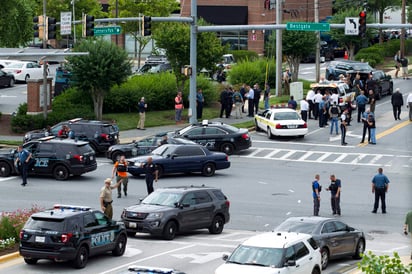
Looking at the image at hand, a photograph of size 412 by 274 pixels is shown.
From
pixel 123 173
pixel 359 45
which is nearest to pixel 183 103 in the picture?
pixel 123 173

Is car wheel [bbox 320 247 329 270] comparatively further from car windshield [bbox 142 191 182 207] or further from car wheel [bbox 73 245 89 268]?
car wheel [bbox 73 245 89 268]

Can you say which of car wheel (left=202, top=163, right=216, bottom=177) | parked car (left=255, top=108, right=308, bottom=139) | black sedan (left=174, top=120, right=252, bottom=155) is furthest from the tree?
car wheel (left=202, top=163, right=216, bottom=177)

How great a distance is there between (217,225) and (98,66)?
21469 mm

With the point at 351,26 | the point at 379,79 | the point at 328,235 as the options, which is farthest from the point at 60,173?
the point at 379,79

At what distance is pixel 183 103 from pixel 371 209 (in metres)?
23.6

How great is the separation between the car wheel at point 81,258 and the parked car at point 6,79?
45.8 metres

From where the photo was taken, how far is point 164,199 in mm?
27578

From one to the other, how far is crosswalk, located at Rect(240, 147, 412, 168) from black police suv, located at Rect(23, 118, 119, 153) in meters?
5.95

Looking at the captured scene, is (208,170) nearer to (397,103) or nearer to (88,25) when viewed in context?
(88,25)

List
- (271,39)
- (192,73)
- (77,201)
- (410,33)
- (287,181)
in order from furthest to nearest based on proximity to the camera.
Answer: (410,33), (271,39), (192,73), (287,181), (77,201)

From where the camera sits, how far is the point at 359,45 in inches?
3238

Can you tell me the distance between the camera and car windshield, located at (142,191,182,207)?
27.4 m

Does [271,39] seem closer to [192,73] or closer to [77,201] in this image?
[192,73]

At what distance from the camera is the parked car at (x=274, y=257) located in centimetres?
1970
